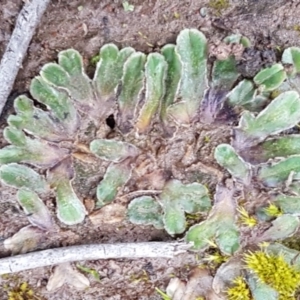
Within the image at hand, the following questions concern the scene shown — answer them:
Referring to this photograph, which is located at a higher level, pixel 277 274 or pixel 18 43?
pixel 18 43

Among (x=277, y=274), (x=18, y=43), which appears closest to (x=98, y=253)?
(x=277, y=274)

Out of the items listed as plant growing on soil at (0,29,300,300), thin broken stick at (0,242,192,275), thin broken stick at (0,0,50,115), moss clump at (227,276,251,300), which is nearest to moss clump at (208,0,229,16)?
plant growing on soil at (0,29,300,300)

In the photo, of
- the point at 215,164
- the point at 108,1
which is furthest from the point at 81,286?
the point at 108,1

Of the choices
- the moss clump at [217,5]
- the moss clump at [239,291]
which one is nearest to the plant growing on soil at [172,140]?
the moss clump at [239,291]

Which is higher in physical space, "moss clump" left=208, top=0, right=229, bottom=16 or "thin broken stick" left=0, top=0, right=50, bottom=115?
"moss clump" left=208, top=0, right=229, bottom=16

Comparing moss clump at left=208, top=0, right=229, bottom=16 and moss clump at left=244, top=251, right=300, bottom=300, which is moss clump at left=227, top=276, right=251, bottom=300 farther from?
moss clump at left=208, top=0, right=229, bottom=16

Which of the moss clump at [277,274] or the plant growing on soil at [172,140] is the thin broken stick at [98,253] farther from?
the moss clump at [277,274]

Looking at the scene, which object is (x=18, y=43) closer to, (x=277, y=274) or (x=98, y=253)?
(x=98, y=253)
